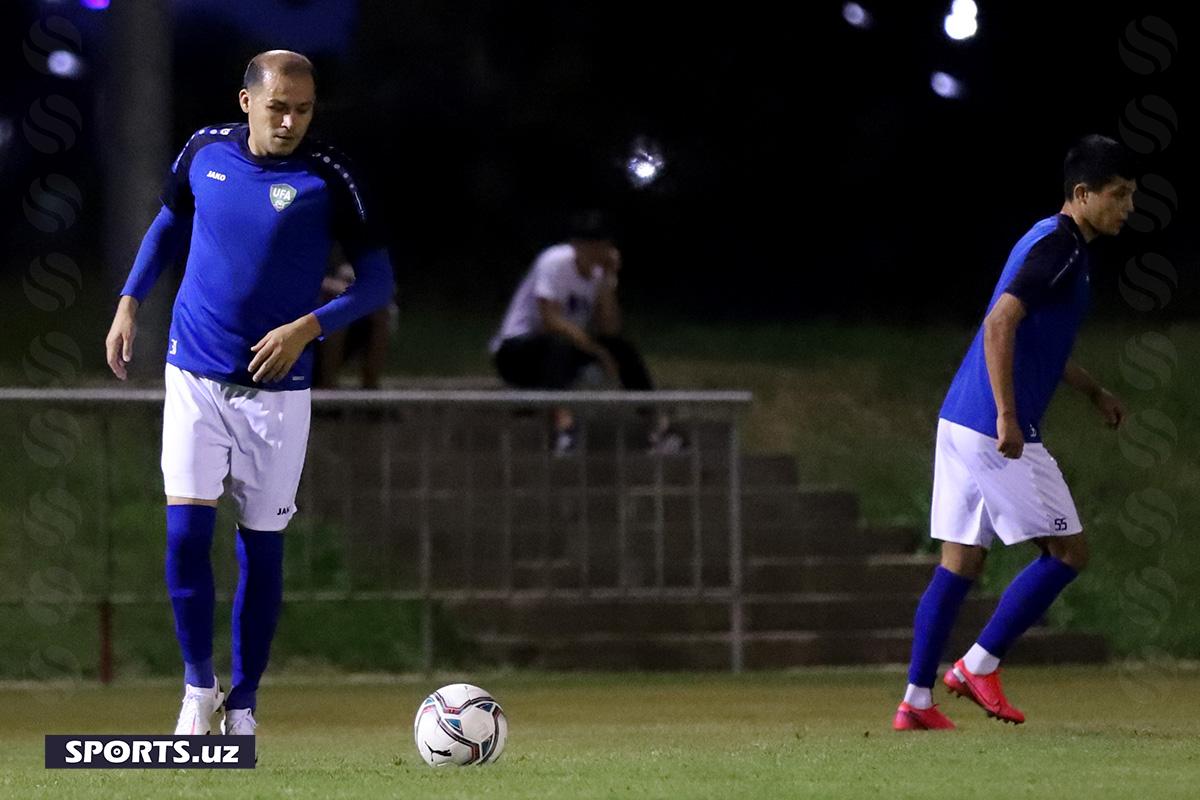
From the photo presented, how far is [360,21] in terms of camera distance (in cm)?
2258

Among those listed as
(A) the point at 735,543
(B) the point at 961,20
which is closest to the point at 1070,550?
(A) the point at 735,543

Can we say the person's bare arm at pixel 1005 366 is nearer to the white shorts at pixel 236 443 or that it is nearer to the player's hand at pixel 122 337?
the white shorts at pixel 236 443

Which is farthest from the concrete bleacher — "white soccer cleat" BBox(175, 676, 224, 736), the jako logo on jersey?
the jako logo on jersey

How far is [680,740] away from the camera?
7828 millimetres

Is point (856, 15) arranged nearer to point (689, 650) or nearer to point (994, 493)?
point (689, 650)

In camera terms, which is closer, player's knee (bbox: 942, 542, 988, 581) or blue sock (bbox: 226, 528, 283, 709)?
blue sock (bbox: 226, 528, 283, 709)

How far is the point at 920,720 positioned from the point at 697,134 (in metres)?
14.2

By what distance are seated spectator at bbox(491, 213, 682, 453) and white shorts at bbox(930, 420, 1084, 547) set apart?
4.54m

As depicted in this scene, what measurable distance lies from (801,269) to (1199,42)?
180 inches

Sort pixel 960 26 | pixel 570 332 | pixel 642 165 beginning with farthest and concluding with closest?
1. pixel 642 165
2. pixel 960 26
3. pixel 570 332

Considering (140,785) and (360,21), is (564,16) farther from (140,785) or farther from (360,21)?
(140,785)

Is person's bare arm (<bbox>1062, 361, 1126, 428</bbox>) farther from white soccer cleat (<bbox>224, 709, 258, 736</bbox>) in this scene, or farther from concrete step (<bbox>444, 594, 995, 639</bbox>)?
concrete step (<bbox>444, 594, 995, 639</bbox>)

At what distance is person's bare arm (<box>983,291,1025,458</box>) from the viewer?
7469 millimetres

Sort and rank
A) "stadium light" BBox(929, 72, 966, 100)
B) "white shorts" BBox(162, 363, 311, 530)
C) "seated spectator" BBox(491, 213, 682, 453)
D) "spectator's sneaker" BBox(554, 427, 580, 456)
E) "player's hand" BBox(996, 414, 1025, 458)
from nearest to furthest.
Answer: "white shorts" BBox(162, 363, 311, 530), "player's hand" BBox(996, 414, 1025, 458), "spectator's sneaker" BBox(554, 427, 580, 456), "seated spectator" BBox(491, 213, 682, 453), "stadium light" BBox(929, 72, 966, 100)
